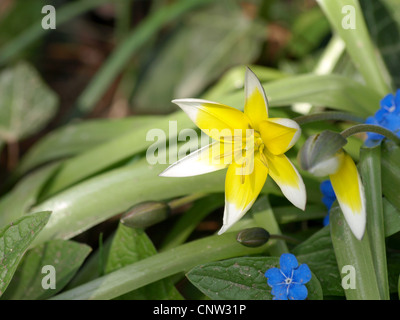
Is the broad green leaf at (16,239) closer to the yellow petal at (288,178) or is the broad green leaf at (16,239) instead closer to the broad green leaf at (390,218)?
the yellow petal at (288,178)

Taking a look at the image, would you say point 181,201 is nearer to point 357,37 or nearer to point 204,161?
point 204,161

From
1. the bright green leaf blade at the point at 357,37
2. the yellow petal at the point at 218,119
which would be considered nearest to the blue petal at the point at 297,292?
the yellow petal at the point at 218,119

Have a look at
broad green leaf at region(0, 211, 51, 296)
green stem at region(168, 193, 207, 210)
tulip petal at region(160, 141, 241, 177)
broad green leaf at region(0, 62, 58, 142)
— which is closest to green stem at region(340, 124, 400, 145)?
tulip petal at region(160, 141, 241, 177)

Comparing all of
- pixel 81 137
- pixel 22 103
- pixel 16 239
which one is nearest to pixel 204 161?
pixel 16 239

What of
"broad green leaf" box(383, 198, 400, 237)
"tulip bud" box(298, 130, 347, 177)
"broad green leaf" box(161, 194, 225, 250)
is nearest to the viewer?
"tulip bud" box(298, 130, 347, 177)

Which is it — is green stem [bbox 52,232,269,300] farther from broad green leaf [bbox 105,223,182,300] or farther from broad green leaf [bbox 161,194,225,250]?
broad green leaf [bbox 161,194,225,250]
